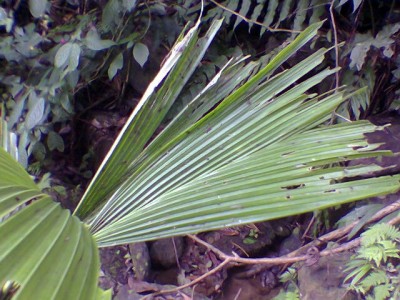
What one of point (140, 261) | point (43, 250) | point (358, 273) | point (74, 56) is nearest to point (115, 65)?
point (74, 56)

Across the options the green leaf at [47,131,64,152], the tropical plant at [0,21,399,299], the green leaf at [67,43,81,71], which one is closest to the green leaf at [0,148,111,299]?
the tropical plant at [0,21,399,299]

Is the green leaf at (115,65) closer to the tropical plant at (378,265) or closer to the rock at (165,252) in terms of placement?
the rock at (165,252)

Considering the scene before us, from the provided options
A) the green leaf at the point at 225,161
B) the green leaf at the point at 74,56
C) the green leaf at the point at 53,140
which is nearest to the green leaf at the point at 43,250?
the green leaf at the point at 225,161

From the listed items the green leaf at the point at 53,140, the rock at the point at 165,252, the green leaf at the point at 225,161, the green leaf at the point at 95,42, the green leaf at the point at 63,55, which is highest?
the green leaf at the point at 63,55

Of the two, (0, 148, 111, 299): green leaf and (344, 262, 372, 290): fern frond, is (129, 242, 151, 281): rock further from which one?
(0, 148, 111, 299): green leaf

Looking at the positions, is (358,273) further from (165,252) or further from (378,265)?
(165,252)

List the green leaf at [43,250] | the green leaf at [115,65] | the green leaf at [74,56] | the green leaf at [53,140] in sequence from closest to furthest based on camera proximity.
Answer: the green leaf at [43,250] → the green leaf at [74,56] → the green leaf at [115,65] → the green leaf at [53,140]
